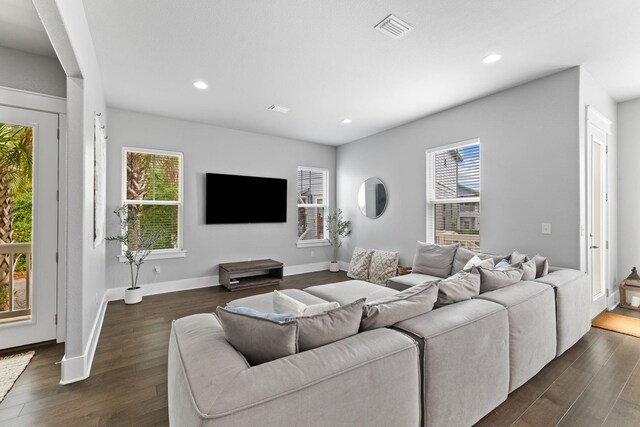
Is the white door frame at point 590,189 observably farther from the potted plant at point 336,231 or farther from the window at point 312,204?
the window at point 312,204

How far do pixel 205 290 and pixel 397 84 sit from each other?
4.12 m

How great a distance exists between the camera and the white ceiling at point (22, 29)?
2.19 metres

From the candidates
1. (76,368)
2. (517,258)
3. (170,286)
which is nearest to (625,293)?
(517,258)

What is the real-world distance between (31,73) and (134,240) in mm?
2404

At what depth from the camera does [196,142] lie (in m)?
4.84

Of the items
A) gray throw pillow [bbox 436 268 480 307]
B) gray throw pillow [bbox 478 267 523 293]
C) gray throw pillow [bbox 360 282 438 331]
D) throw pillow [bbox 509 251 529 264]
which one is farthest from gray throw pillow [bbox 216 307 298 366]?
throw pillow [bbox 509 251 529 264]

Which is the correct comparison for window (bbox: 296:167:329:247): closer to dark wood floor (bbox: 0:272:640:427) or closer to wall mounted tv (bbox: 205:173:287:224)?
wall mounted tv (bbox: 205:173:287:224)

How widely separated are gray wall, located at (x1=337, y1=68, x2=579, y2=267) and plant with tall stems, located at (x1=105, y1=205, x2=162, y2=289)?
159 inches

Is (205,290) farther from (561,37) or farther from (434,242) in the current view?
(561,37)

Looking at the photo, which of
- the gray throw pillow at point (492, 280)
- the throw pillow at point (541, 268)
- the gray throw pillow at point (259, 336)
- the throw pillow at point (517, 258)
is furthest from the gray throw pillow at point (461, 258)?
the gray throw pillow at point (259, 336)

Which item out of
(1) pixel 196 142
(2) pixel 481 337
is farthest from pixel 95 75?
(2) pixel 481 337

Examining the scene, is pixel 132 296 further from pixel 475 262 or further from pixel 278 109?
pixel 475 262

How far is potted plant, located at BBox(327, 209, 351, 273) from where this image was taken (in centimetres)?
614

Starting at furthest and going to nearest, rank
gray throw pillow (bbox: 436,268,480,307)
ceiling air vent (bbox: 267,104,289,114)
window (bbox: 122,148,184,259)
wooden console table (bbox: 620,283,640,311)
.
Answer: window (bbox: 122,148,184,259) < ceiling air vent (bbox: 267,104,289,114) < wooden console table (bbox: 620,283,640,311) < gray throw pillow (bbox: 436,268,480,307)
